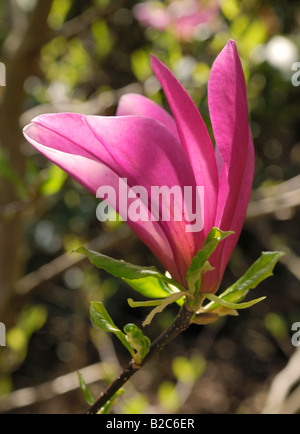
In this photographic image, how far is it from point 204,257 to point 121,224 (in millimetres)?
784

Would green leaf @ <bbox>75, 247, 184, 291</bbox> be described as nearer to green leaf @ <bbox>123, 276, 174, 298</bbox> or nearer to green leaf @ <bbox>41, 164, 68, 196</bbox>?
green leaf @ <bbox>123, 276, 174, 298</bbox>

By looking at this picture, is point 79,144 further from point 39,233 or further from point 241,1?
point 39,233

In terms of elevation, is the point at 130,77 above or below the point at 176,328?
above

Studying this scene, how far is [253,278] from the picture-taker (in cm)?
43

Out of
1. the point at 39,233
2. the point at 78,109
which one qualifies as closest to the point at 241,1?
the point at 78,109

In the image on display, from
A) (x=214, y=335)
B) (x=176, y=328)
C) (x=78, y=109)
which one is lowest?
(x=214, y=335)

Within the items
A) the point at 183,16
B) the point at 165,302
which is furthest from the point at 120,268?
the point at 183,16

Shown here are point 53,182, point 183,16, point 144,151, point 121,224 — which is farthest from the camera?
point 183,16

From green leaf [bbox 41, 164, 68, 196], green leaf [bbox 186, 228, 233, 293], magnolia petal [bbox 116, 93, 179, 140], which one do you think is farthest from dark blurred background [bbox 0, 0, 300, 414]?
green leaf [bbox 186, 228, 233, 293]

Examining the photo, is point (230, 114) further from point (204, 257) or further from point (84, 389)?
point (84, 389)

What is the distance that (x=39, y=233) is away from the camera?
2.12 m

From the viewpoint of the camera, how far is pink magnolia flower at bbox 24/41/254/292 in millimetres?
391

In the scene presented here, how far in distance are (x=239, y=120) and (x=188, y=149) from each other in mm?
45

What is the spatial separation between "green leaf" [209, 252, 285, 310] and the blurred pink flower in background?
1.20 meters
